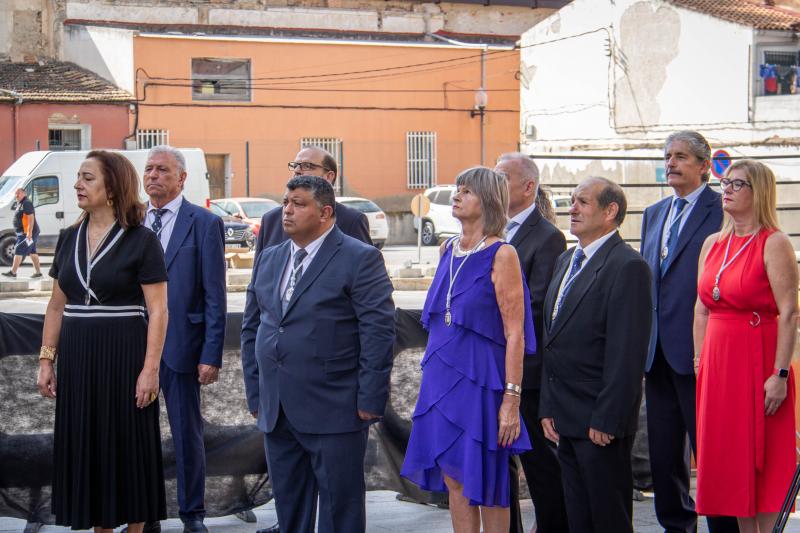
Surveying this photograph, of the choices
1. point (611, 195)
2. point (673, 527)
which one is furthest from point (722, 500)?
point (611, 195)

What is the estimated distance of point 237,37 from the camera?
4184cm

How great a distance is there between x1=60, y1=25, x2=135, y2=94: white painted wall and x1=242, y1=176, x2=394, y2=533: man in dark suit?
1409 inches

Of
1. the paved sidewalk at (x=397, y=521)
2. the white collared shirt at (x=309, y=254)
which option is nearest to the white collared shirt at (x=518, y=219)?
the white collared shirt at (x=309, y=254)

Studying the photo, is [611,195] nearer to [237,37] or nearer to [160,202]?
[160,202]

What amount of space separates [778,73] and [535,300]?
96.2ft

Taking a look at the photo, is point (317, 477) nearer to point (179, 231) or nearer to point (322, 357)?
point (322, 357)

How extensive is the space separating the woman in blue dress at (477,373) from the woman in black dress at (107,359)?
1306mm

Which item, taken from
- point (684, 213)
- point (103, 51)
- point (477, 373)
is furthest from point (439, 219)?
point (477, 373)

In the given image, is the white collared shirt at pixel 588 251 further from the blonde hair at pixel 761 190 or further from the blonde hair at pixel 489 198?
the blonde hair at pixel 761 190

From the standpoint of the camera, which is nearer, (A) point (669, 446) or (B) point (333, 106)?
(A) point (669, 446)

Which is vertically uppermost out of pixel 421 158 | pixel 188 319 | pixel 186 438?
pixel 421 158

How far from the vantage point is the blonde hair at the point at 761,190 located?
548cm

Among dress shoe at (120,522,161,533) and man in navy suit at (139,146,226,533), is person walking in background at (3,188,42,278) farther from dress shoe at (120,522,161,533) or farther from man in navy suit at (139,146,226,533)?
dress shoe at (120,522,161,533)

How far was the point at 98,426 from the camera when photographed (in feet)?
18.2
